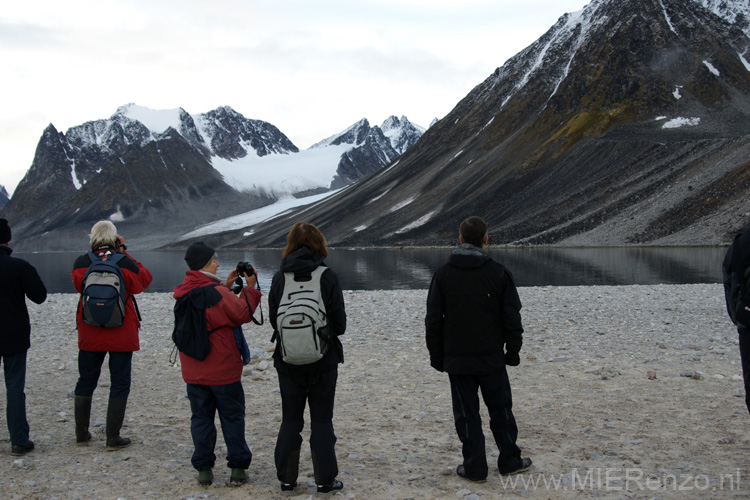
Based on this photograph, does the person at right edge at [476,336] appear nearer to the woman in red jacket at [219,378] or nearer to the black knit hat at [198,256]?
the woman in red jacket at [219,378]

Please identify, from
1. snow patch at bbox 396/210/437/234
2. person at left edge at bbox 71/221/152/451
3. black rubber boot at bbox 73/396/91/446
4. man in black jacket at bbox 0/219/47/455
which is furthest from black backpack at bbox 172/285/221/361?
snow patch at bbox 396/210/437/234

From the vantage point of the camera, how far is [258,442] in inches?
306

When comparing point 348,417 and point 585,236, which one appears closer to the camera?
point 348,417

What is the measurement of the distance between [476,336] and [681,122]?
393 feet

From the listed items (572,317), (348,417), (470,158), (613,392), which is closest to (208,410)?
(348,417)

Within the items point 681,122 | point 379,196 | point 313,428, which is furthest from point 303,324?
point 379,196

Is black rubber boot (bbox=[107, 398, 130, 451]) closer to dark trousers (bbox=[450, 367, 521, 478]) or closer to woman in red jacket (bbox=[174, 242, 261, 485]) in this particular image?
woman in red jacket (bbox=[174, 242, 261, 485])

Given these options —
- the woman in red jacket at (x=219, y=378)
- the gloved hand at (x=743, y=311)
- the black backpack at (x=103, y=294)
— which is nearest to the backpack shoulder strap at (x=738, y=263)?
the gloved hand at (x=743, y=311)

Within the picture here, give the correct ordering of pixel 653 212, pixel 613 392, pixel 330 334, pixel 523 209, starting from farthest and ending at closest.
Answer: pixel 523 209 < pixel 653 212 < pixel 613 392 < pixel 330 334

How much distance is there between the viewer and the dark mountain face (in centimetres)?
8762

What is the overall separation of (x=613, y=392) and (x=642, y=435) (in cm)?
225

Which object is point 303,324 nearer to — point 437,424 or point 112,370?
point 112,370

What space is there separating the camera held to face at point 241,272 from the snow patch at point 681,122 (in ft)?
389

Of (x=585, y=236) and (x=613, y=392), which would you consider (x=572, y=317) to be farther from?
(x=585, y=236)
